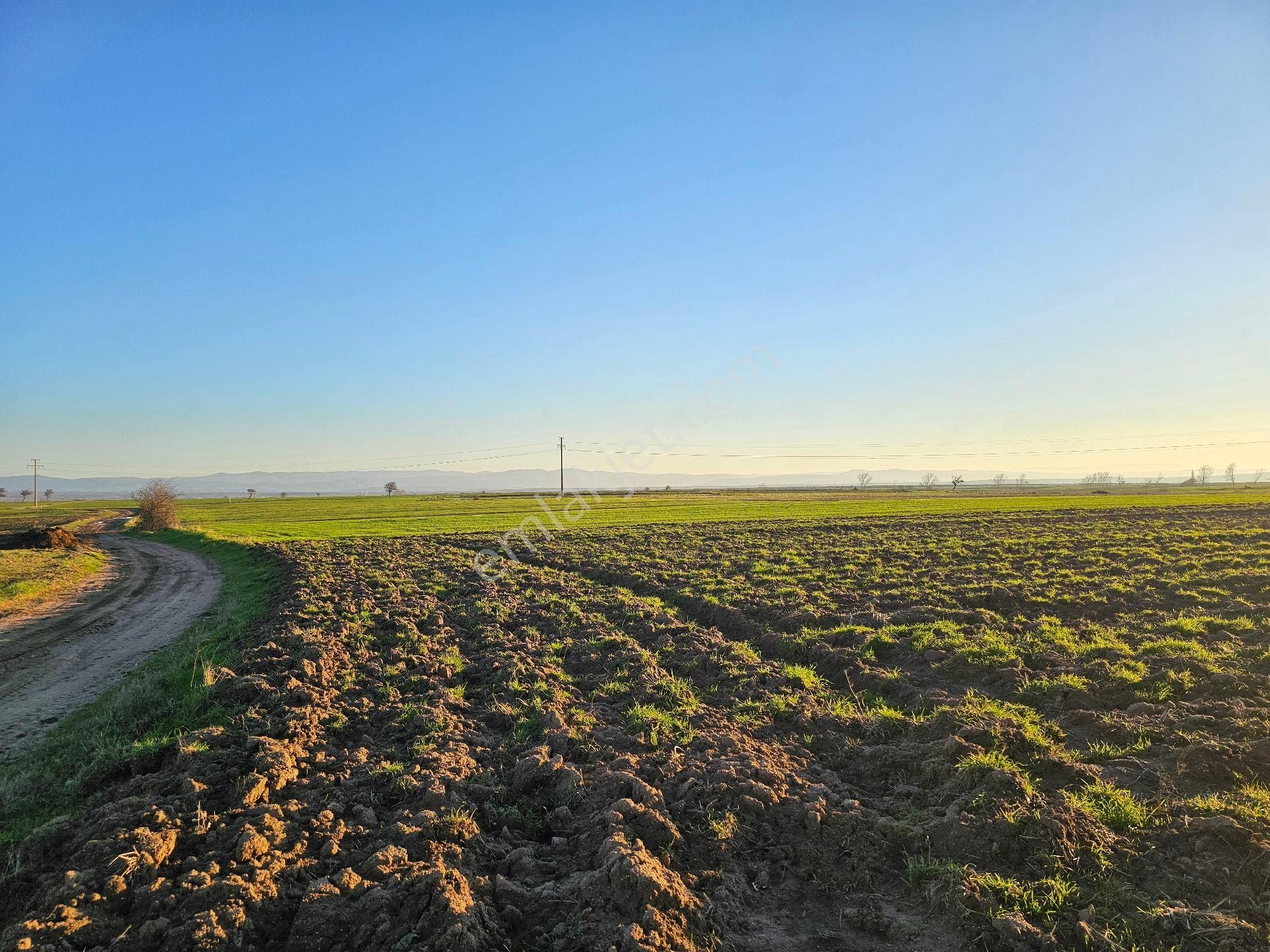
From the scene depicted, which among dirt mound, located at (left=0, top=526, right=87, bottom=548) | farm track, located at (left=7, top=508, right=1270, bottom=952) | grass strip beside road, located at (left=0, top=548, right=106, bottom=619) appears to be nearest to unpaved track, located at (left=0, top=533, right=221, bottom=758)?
grass strip beside road, located at (left=0, top=548, right=106, bottom=619)

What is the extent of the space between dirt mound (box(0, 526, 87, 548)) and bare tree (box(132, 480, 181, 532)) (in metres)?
14.6

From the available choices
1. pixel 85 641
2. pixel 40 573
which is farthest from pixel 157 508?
pixel 85 641

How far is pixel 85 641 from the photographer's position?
14422mm

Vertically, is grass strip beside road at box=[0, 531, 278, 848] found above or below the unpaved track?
above

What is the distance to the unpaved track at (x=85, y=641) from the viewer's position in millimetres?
10102

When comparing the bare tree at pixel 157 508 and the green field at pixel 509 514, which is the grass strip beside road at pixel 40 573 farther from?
the bare tree at pixel 157 508

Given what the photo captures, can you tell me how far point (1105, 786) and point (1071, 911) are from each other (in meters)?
2.24

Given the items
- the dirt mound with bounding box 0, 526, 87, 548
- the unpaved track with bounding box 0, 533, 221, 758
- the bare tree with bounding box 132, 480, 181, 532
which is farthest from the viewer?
the bare tree with bounding box 132, 480, 181, 532

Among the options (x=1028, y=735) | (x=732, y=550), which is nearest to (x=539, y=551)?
(x=732, y=550)

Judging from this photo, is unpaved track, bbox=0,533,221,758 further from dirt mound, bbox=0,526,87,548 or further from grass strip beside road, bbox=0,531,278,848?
dirt mound, bbox=0,526,87,548

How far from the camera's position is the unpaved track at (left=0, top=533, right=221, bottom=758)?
10102 mm

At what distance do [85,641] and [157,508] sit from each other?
161ft

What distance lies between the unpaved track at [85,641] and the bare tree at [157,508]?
33518 millimetres

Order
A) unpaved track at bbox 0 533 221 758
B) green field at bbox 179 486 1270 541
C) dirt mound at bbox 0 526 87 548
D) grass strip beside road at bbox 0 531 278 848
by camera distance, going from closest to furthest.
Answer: grass strip beside road at bbox 0 531 278 848 < unpaved track at bbox 0 533 221 758 < dirt mound at bbox 0 526 87 548 < green field at bbox 179 486 1270 541
